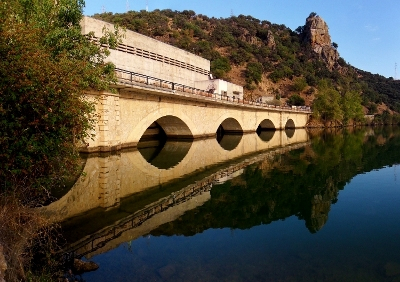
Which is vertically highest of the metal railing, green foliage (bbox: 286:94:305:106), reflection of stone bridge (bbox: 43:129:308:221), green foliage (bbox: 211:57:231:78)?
green foliage (bbox: 211:57:231:78)

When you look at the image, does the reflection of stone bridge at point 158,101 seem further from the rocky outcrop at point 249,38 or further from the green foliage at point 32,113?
the rocky outcrop at point 249,38

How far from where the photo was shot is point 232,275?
537cm

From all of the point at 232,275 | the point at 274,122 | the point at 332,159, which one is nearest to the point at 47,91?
the point at 232,275

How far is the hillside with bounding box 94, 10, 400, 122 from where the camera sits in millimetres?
67188

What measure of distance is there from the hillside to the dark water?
152 feet

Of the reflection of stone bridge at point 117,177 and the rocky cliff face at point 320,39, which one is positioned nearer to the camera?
the reflection of stone bridge at point 117,177

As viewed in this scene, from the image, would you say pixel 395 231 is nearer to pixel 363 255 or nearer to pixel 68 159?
pixel 363 255

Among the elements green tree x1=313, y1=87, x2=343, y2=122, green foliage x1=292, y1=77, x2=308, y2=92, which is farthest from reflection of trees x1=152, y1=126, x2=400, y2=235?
green foliage x1=292, y1=77, x2=308, y2=92

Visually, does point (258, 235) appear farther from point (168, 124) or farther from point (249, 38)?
point (249, 38)

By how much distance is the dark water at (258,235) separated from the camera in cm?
555

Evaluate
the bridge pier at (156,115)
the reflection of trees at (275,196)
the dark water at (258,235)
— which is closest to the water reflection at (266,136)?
the bridge pier at (156,115)

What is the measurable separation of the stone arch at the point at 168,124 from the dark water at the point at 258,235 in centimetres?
845

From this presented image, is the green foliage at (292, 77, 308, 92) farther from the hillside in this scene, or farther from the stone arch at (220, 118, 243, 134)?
the stone arch at (220, 118, 243, 134)

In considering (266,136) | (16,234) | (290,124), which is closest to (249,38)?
(290,124)
